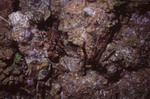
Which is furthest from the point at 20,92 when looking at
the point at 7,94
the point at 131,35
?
the point at 131,35

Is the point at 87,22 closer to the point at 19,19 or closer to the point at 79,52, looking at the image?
the point at 79,52

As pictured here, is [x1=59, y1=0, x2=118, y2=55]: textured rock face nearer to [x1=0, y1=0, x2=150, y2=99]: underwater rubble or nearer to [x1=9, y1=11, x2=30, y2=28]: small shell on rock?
[x1=0, y1=0, x2=150, y2=99]: underwater rubble

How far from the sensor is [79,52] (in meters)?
4.33

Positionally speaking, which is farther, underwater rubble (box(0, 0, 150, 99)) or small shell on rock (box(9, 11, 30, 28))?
small shell on rock (box(9, 11, 30, 28))

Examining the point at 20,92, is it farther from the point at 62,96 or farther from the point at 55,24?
the point at 55,24

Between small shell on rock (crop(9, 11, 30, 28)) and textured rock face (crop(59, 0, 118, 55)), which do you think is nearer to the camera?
textured rock face (crop(59, 0, 118, 55))

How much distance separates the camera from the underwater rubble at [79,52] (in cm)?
416

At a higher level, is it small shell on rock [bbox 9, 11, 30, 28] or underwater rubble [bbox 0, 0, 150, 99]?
small shell on rock [bbox 9, 11, 30, 28]

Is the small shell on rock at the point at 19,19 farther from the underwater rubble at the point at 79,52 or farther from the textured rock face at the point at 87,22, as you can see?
the textured rock face at the point at 87,22

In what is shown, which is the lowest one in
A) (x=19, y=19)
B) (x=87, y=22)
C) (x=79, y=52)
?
(x=79, y=52)

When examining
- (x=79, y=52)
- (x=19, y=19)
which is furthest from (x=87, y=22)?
(x=19, y=19)

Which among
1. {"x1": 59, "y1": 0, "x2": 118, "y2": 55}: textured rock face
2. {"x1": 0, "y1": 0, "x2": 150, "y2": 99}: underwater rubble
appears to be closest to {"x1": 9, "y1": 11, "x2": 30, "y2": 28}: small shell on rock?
{"x1": 0, "y1": 0, "x2": 150, "y2": 99}: underwater rubble

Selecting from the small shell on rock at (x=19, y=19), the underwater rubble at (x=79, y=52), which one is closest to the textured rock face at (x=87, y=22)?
the underwater rubble at (x=79, y=52)

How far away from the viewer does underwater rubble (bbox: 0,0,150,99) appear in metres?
4.16
